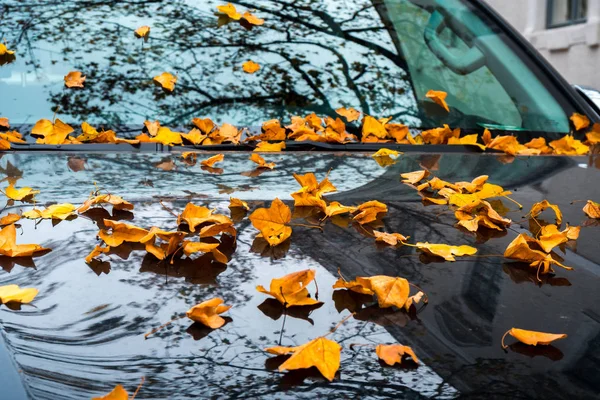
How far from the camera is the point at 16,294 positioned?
3.32ft

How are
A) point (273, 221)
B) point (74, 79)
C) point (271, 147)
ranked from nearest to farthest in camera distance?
point (273, 221) < point (271, 147) < point (74, 79)

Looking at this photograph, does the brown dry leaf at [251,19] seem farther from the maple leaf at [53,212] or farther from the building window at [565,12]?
the building window at [565,12]

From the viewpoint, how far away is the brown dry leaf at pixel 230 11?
2494mm

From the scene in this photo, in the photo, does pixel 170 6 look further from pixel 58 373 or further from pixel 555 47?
pixel 555 47

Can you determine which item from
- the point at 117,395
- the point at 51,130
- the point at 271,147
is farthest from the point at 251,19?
the point at 117,395

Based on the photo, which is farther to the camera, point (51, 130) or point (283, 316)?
point (51, 130)

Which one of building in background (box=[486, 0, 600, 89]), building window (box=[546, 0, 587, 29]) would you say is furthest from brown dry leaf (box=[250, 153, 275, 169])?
building window (box=[546, 0, 587, 29])

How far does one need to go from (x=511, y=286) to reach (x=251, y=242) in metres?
0.40

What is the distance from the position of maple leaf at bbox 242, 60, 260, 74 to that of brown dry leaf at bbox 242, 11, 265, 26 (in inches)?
6.7

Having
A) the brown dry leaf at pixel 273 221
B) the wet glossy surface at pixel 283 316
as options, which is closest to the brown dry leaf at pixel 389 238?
the wet glossy surface at pixel 283 316

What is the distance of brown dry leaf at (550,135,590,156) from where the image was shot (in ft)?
7.84

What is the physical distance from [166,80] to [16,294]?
140 centimetres

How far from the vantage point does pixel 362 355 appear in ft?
2.77

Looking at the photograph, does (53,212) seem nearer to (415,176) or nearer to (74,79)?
(415,176)
